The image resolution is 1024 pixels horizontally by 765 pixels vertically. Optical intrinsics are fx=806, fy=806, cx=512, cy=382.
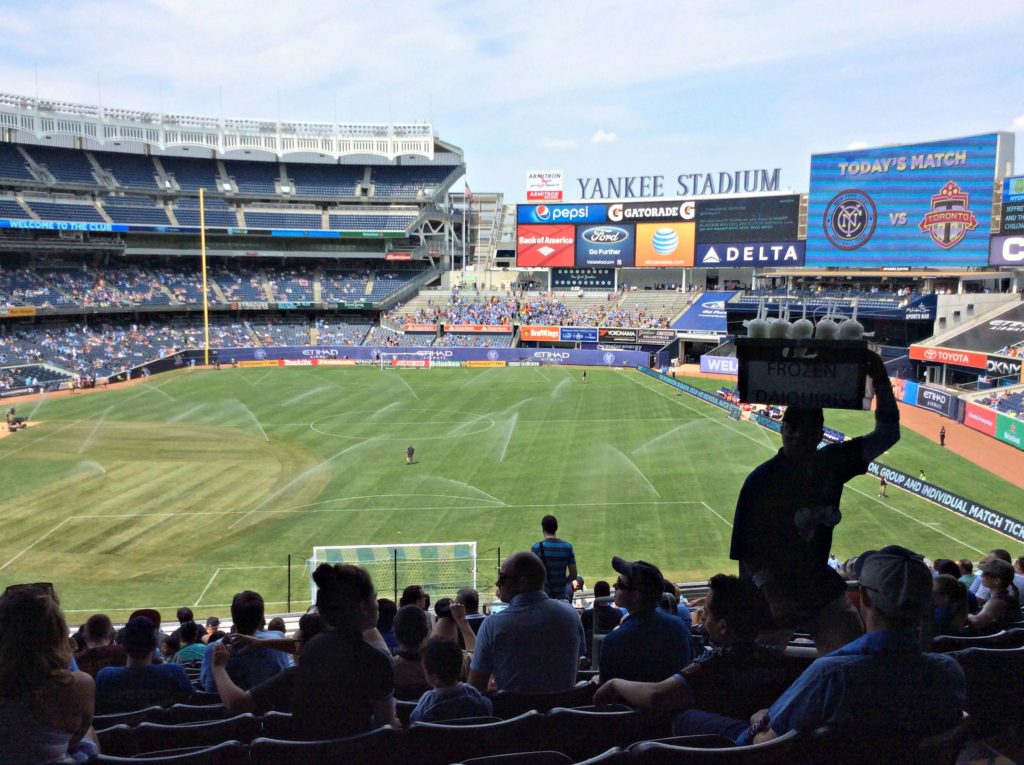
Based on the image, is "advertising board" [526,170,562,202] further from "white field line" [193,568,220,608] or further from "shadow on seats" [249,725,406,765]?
"shadow on seats" [249,725,406,765]

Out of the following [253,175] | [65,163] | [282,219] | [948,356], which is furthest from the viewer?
[253,175]

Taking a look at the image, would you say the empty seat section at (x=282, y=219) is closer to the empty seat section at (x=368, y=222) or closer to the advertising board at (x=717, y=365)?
the empty seat section at (x=368, y=222)

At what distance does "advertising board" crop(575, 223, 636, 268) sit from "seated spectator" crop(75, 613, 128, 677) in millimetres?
81727

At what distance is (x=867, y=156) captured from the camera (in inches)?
2692

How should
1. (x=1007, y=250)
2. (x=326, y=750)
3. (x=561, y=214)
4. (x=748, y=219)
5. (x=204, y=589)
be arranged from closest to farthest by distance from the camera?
(x=326, y=750) → (x=204, y=589) → (x=1007, y=250) → (x=748, y=219) → (x=561, y=214)

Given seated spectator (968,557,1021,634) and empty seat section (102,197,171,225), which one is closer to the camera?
seated spectator (968,557,1021,634)

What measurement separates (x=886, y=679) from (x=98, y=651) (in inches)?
249

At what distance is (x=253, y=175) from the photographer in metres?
92.6

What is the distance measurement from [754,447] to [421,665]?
3491 cm

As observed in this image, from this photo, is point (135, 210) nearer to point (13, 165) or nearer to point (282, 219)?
point (13, 165)

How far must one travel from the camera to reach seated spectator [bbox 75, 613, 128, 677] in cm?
696

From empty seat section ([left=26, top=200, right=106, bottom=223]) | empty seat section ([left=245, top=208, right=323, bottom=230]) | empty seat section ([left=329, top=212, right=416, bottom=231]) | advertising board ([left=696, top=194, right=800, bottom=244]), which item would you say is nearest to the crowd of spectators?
advertising board ([left=696, top=194, right=800, bottom=244])

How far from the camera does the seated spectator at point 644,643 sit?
519 cm

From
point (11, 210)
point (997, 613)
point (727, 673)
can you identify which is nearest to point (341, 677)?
point (727, 673)
